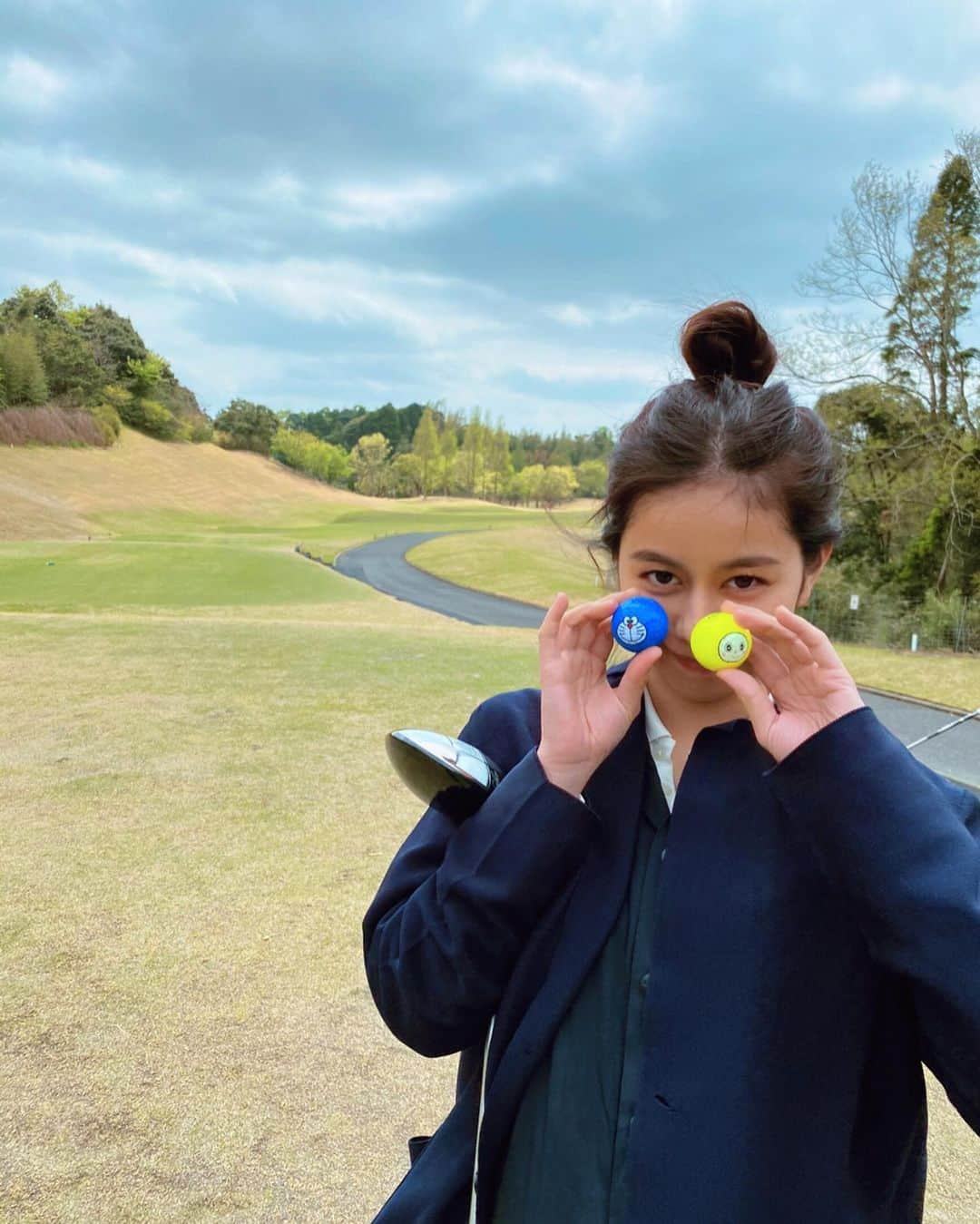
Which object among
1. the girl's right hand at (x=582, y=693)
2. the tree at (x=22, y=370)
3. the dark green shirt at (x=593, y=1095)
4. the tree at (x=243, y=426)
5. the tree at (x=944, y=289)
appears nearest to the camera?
the dark green shirt at (x=593, y=1095)

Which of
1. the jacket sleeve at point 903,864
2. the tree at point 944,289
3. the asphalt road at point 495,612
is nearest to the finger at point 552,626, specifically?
the jacket sleeve at point 903,864

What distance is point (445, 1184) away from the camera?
1221 millimetres

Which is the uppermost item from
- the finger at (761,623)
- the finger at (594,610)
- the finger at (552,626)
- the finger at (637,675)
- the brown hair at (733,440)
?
the brown hair at (733,440)

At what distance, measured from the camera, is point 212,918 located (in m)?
4.36

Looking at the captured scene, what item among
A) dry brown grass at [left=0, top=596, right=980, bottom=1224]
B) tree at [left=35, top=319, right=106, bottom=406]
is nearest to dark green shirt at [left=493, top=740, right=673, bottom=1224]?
dry brown grass at [left=0, top=596, right=980, bottom=1224]

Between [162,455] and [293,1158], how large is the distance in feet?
226

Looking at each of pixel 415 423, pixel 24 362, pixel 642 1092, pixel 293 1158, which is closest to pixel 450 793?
pixel 642 1092

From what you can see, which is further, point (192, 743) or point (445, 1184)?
point (192, 743)

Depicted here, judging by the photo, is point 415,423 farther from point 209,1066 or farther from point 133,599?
point 209,1066

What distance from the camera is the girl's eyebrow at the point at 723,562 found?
4.10 feet

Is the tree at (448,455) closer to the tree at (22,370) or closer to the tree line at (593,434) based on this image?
the tree line at (593,434)

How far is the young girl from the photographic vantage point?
3.41ft

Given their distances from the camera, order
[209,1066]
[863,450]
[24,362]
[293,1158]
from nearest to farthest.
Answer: [293,1158]
[209,1066]
[863,450]
[24,362]

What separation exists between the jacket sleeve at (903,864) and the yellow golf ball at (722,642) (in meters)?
0.15
